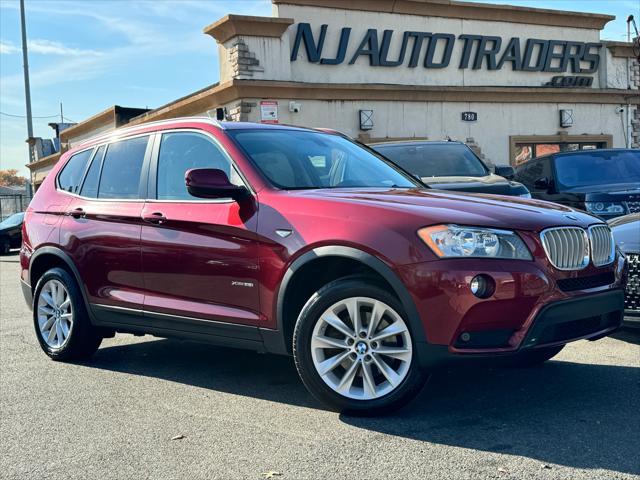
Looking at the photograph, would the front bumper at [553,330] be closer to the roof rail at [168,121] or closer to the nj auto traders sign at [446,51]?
the roof rail at [168,121]

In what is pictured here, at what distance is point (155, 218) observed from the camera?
4.94 m

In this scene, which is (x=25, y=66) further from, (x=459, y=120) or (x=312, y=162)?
(x=312, y=162)

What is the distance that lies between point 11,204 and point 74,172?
38.6 meters

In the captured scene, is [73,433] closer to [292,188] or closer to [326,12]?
[292,188]

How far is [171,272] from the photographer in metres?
4.82

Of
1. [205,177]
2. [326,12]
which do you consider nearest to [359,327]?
[205,177]

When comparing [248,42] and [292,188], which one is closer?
[292,188]

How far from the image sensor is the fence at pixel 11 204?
39.6 meters

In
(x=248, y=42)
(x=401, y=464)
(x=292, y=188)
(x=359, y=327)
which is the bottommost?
(x=401, y=464)

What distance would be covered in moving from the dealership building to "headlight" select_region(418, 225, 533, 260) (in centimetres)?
1326

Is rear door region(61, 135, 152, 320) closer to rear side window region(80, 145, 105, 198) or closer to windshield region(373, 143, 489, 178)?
rear side window region(80, 145, 105, 198)

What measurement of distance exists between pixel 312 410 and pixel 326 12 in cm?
1541

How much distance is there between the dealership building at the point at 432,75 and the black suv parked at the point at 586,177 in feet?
26.3

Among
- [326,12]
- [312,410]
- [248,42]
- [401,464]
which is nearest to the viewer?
[401,464]
